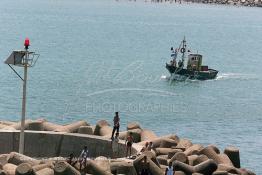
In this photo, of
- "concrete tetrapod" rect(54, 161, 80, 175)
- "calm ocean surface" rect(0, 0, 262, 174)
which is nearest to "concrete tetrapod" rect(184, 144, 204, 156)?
"concrete tetrapod" rect(54, 161, 80, 175)

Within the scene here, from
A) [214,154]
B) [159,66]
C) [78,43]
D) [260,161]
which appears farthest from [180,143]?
[78,43]

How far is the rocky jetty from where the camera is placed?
2734cm

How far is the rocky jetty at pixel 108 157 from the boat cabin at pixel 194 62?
53.6 m

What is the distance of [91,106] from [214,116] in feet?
30.9

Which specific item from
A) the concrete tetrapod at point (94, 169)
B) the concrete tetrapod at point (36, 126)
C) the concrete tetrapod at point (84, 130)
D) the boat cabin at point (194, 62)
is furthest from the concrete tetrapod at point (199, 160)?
the boat cabin at point (194, 62)

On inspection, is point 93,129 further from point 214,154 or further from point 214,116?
point 214,116

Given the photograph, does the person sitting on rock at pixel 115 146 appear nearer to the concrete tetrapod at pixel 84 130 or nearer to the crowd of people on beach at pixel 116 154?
the crowd of people on beach at pixel 116 154

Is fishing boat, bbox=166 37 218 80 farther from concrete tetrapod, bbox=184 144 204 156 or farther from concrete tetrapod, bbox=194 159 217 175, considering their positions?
concrete tetrapod, bbox=194 159 217 175

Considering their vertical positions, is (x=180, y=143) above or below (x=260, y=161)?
above

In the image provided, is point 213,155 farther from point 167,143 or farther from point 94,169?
point 94,169

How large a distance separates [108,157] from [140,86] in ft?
171

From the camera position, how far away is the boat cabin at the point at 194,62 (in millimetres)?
87875

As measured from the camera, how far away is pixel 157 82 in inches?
3590

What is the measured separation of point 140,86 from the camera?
83625 millimetres
